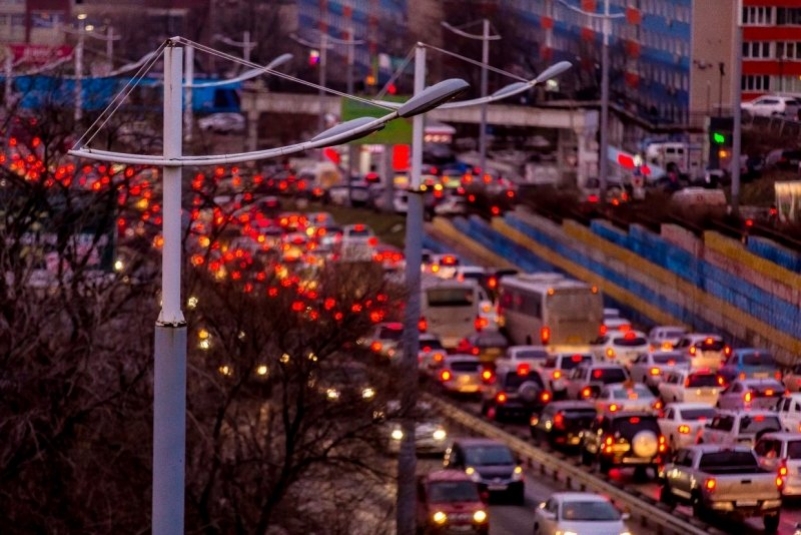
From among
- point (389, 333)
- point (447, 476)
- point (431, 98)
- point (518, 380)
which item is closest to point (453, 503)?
point (447, 476)

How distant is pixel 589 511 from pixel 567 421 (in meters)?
9.88

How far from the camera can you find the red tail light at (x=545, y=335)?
150ft

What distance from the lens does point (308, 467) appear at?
76.3 feet

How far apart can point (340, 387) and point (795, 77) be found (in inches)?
273

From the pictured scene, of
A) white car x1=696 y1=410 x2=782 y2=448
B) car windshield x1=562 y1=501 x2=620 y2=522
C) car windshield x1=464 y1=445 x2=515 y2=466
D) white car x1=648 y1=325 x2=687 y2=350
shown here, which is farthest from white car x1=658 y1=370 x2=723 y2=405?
car windshield x1=562 y1=501 x2=620 y2=522

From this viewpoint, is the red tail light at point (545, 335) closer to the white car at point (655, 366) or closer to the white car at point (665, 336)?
the white car at point (665, 336)

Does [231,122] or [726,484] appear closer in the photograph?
[726,484]

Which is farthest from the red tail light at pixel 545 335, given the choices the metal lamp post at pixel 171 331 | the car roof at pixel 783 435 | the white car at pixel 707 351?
the metal lamp post at pixel 171 331

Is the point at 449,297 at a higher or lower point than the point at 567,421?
higher

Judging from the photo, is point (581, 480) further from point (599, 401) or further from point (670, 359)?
point (670, 359)

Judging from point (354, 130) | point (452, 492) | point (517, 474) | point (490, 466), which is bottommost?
point (517, 474)

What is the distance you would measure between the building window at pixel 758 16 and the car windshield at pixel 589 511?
640 centimetres

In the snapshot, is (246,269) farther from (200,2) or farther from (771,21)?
(200,2)

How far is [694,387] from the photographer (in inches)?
1431
